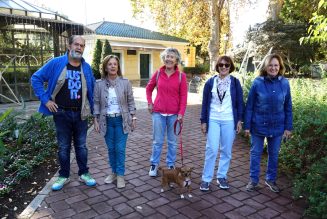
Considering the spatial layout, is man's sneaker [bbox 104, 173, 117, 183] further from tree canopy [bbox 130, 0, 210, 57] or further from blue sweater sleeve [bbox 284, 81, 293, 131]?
tree canopy [bbox 130, 0, 210, 57]

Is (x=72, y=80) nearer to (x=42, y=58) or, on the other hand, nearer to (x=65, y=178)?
(x=65, y=178)

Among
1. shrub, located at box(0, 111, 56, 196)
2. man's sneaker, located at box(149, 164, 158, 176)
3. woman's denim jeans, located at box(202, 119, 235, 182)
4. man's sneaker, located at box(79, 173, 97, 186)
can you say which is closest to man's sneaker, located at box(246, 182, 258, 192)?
woman's denim jeans, located at box(202, 119, 235, 182)

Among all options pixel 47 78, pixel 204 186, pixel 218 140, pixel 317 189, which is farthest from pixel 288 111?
pixel 47 78

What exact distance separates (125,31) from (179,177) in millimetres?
23330

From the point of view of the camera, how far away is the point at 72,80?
12.5 feet

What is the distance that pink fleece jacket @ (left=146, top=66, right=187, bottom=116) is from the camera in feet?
13.6

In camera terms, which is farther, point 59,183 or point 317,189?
point 59,183

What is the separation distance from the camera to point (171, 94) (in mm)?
4148

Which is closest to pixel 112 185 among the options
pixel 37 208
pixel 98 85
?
pixel 37 208

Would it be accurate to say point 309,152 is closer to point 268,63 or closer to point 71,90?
point 268,63

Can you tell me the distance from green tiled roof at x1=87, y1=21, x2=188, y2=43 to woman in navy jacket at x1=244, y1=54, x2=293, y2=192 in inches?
798

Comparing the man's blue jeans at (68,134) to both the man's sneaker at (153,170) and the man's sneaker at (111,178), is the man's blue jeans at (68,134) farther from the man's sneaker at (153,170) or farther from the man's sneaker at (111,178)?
the man's sneaker at (153,170)

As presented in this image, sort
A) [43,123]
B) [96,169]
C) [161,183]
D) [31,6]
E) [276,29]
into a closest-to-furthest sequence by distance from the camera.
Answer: [161,183] < [96,169] < [43,123] < [31,6] < [276,29]

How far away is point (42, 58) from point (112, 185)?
31.1ft
